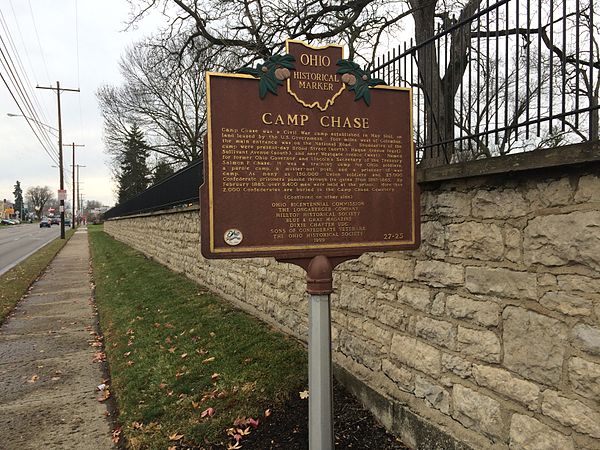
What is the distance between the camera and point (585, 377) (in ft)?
7.23

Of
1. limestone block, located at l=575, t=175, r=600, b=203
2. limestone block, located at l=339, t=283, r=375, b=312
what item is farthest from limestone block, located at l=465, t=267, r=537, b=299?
limestone block, located at l=339, t=283, r=375, b=312

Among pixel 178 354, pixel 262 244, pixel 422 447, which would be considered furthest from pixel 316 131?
pixel 178 354

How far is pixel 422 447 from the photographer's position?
321 centimetres

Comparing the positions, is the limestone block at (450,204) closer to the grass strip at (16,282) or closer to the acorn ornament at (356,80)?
the acorn ornament at (356,80)

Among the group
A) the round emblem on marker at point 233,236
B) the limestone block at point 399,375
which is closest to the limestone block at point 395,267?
the limestone block at point 399,375

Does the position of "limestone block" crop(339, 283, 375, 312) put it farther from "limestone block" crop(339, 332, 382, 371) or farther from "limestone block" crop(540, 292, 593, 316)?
"limestone block" crop(540, 292, 593, 316)

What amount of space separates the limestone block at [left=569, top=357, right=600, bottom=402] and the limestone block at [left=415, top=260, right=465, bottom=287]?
2.74 feet

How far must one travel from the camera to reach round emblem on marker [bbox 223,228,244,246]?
2752 millimetres

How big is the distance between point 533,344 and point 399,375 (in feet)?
4.07

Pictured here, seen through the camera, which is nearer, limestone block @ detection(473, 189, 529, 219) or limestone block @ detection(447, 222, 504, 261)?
limestone block @ detection(473, 189, 529, 219)

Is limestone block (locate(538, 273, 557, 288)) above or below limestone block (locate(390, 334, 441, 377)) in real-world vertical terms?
above

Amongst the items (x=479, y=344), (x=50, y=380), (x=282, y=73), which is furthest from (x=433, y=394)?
(x=50, y=380)

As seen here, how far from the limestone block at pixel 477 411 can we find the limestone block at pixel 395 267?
847 mm

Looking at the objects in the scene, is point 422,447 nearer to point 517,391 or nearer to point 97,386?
point 517,391
